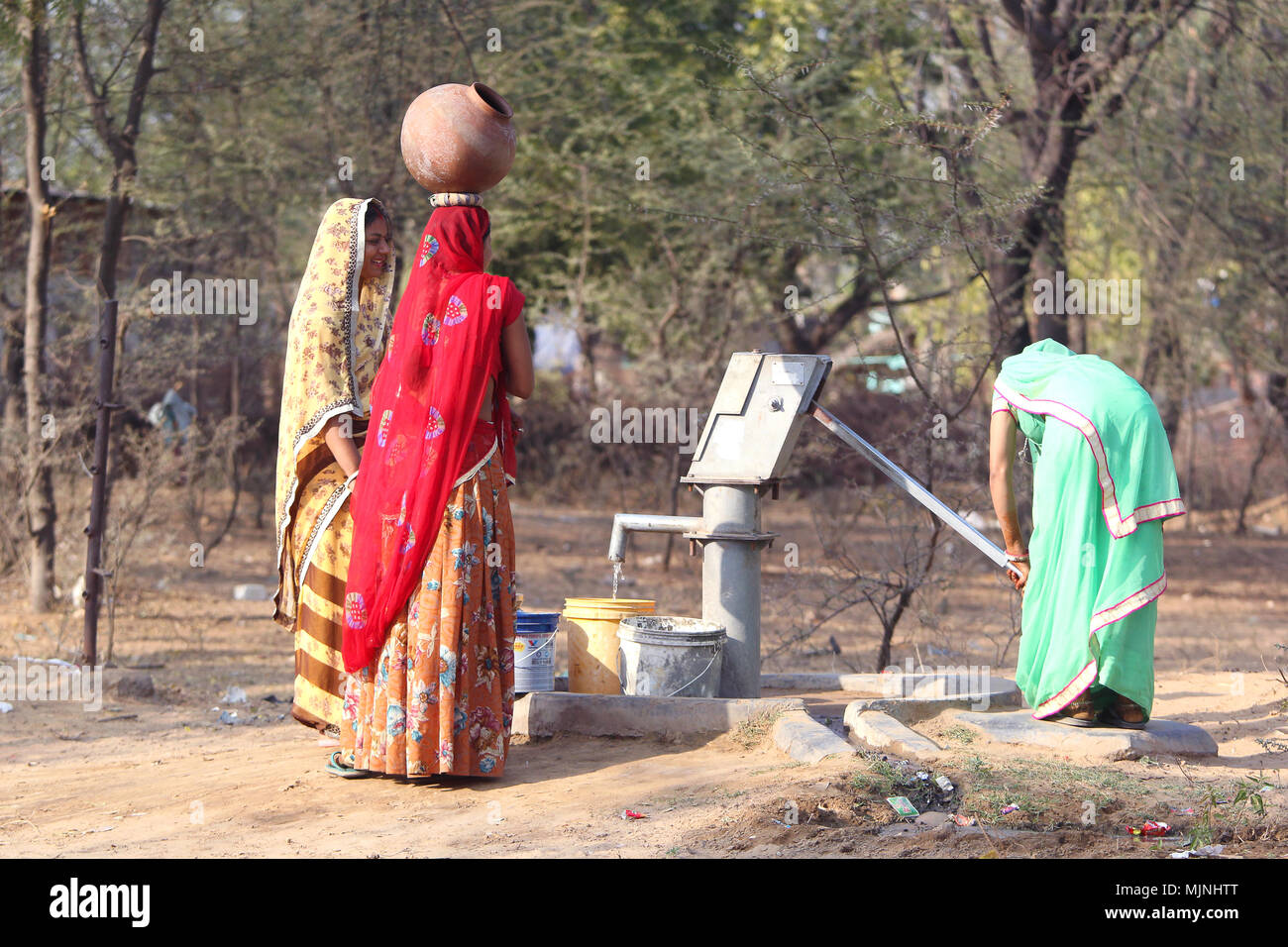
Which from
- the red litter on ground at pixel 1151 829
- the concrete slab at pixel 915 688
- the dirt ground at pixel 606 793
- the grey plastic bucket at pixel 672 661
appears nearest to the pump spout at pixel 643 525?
the grey plastic bucket at pixel 672 661

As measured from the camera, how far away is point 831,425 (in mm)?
4598

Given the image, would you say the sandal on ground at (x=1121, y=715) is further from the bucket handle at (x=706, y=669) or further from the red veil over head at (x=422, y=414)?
the red veil over head at (x=422, y=414)

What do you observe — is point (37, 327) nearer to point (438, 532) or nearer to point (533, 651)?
point (533, 651)

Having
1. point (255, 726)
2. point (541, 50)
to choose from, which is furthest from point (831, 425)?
point (541, 50)

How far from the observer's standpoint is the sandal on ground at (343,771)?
4160 millimetres

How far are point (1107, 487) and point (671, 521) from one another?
5.29 feet

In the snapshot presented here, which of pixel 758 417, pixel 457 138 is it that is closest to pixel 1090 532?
pixel 758 417

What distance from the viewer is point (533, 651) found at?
4.91 m

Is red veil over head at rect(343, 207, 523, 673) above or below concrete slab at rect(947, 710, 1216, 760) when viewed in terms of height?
above

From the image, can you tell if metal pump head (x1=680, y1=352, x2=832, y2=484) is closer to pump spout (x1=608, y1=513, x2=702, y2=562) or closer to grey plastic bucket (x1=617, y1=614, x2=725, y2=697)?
pump spout (x1=608, y1=513, x2=702, y2=562)

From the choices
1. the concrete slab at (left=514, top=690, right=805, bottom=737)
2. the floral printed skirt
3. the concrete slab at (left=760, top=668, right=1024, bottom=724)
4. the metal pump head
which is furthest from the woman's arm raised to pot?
the concrete slab at (left=760, top=668, right=1024, bottom=724)

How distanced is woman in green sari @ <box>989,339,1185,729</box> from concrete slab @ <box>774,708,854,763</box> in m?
0.72

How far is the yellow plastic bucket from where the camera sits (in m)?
4.93

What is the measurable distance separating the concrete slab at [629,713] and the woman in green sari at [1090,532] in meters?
0.90
